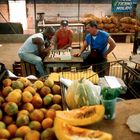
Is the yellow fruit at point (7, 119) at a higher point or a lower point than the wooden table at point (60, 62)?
higher

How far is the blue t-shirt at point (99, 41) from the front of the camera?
479 centimetres

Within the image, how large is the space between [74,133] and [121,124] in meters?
0.40

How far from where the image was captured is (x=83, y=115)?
1.54 meters

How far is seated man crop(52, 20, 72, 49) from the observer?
5.81 m

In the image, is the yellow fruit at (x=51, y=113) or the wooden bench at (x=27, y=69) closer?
the yellow fruit at (x=51, y=113)

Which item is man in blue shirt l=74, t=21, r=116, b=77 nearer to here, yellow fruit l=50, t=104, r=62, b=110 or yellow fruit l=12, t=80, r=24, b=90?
yellow fruit l=12, t=80, r=24, b=90

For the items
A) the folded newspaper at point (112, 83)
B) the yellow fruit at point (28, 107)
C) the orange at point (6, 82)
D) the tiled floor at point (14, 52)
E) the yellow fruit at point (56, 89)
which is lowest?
the tiled floor at point (14, 52)

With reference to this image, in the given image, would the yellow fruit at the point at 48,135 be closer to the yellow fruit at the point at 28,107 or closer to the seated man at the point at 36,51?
the yellow fruit at the point at 28,107

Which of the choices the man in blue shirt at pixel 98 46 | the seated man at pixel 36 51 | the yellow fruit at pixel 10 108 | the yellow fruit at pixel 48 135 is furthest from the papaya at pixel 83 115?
the seated man at pixel 36 51

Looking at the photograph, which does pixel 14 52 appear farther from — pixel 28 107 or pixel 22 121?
pixel 22 121

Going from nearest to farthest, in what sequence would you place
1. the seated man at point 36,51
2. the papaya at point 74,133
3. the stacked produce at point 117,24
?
1. the papaya at point 74,133
2. the seated man at point 36,51
3. the stacked produce at point 117,24

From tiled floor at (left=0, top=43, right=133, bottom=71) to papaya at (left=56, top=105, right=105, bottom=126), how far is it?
5.32 metres

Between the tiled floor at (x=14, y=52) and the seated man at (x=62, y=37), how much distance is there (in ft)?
4.95

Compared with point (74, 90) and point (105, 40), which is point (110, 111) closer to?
point (74, 90)
